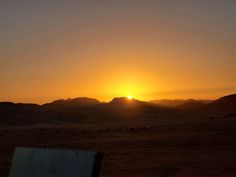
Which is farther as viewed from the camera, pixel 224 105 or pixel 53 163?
pixel 224 105

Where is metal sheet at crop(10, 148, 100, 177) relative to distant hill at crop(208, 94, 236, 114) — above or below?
below

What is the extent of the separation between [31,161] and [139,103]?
180 meters

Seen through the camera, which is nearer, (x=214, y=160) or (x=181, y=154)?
(x=214, y=160)

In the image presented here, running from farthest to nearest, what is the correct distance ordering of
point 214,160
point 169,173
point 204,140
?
point 204,140, point 214,160, point 169,173

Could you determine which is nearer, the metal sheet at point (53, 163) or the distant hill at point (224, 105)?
the metal sheet at point (53, 163)

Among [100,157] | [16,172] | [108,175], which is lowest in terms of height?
[108,175]

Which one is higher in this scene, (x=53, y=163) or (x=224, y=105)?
(x=224, y=105)

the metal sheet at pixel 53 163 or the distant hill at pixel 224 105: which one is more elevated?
the distant hill at pixel 224 105

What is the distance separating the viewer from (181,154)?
2277cm

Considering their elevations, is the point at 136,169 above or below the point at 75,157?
below

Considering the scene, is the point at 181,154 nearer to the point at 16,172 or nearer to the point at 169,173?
the point at 169,173

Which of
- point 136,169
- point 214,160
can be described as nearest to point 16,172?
point 136,169

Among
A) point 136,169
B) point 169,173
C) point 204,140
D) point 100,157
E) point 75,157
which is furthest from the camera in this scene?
point 204,140

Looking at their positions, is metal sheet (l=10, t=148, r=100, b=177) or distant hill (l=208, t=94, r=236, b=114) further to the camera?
distant hill (l=208, t=94, r=236, b=114)
